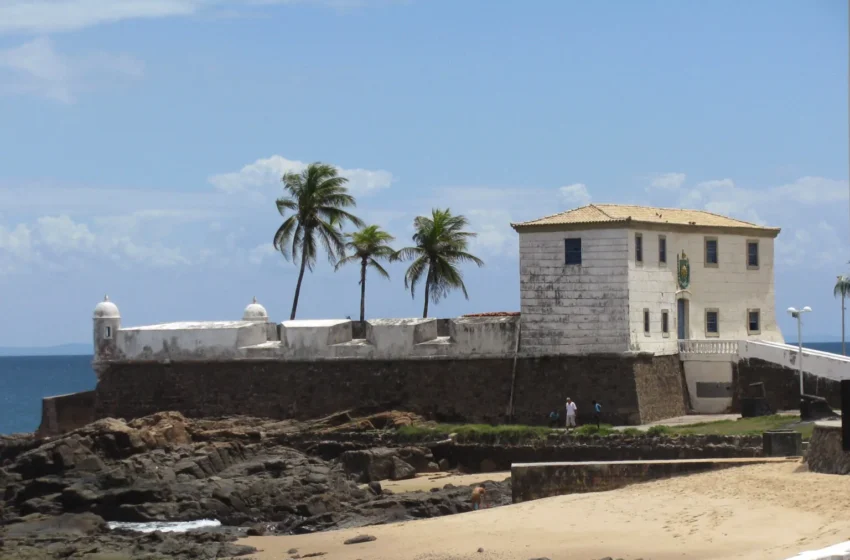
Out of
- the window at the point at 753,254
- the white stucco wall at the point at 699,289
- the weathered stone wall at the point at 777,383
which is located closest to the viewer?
the weathered stone wall at the point at 777,383

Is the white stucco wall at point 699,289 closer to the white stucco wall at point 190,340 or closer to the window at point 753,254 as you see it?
the window at point 753,254

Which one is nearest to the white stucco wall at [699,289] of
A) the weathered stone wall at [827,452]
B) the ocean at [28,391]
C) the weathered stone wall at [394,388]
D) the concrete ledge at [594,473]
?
the weathered stone wall at [394,388]

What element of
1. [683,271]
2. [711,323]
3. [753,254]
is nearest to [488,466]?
[683,271]

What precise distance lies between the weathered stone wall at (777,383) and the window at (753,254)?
3.90 meters

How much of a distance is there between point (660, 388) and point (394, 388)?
25.2 ft

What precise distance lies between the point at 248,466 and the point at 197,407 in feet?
26.8

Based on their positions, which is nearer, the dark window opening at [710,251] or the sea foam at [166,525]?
the sea foam at [166,525]

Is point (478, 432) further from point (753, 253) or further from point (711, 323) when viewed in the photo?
point (753, 253)

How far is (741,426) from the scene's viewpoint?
3550 cm

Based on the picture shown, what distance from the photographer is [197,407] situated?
148ft

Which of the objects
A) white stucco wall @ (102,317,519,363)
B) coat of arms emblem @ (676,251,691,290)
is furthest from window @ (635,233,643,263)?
white stucco wall @ (102,317,519,363)

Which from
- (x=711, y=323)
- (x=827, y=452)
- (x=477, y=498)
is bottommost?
(x=477, y=498)

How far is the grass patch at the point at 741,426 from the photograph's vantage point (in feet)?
112

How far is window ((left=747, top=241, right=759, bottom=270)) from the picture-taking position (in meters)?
43.3
